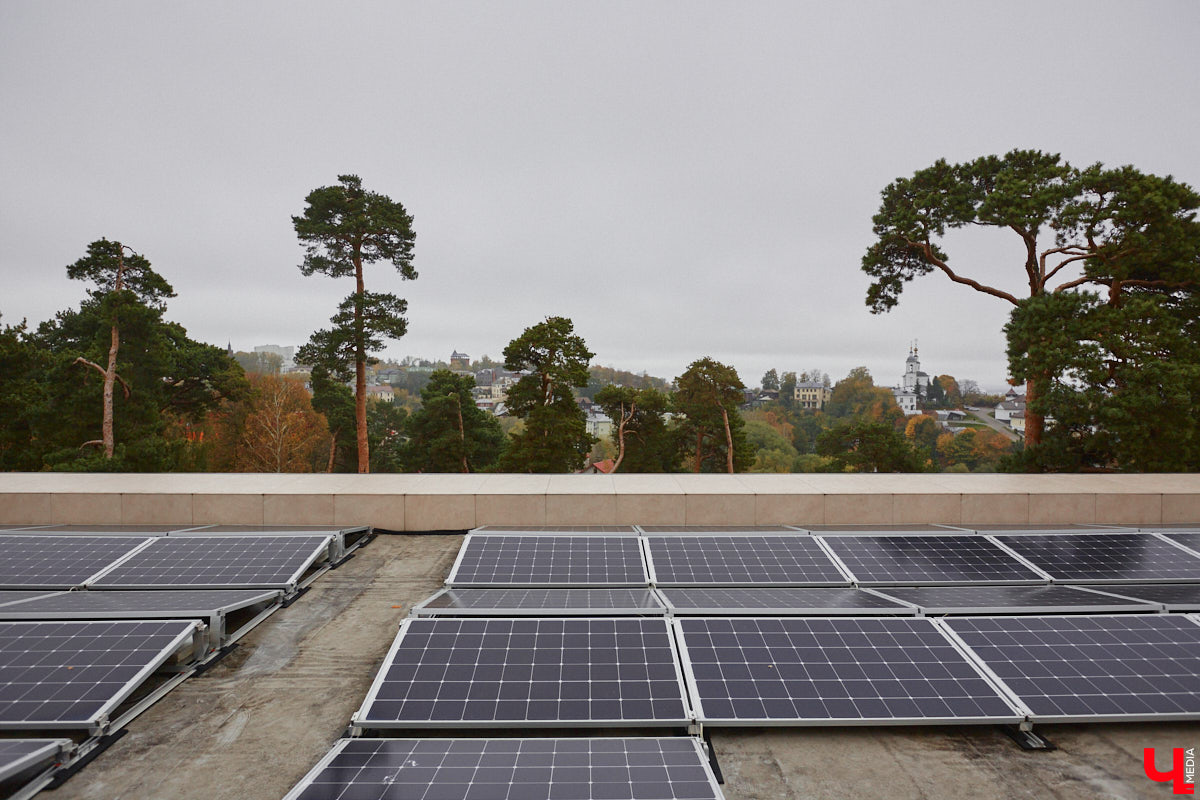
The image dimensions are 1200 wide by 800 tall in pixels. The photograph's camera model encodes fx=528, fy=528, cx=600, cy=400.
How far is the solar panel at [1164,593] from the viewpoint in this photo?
523cm

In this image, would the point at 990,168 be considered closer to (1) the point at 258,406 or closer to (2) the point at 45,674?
(2) the point at 45,674

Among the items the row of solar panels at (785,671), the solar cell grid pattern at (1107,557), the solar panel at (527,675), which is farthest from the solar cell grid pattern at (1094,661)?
the solar panel at (527,675)

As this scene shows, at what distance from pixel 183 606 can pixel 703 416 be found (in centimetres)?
2780

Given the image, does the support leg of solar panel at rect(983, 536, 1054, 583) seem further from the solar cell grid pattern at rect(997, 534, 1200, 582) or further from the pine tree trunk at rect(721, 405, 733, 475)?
the pine tree trunk at rect(721, 405, 733, 475)

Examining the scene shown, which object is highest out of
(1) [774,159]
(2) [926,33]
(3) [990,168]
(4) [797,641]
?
(2) [926,33]

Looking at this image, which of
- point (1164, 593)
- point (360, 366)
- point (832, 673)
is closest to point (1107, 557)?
point (1164, 593)

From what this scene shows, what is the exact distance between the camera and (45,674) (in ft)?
13.4

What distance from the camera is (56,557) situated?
21.6 feet

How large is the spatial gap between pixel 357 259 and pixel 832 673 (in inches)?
1043

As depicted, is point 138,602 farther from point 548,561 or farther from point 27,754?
point 548,561

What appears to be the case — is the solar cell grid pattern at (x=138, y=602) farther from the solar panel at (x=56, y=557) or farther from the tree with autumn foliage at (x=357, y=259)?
the tree with autumn foliage at (x=357, y=259)

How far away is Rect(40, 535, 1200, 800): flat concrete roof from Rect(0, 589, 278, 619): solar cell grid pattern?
2.18 ft

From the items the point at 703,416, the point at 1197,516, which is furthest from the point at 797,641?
the point at 703,416

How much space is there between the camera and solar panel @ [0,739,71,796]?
3104 mm
